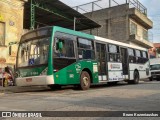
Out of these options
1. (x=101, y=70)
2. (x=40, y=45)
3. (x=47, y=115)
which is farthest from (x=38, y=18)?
(x=47, y=115)

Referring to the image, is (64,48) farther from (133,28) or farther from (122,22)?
(133,28)

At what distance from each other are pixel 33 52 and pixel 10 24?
325 inches

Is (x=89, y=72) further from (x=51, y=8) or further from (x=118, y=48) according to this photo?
(x=51, y=8)

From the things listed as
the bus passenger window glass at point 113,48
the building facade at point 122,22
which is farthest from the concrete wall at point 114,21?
the bus passenger window glass at point 113,48

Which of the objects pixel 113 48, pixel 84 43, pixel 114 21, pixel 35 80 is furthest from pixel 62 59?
pixel 114 21

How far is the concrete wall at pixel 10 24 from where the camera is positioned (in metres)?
20.5

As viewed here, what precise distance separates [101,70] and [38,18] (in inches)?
567

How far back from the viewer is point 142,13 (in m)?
39.2

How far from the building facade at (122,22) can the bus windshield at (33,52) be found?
2307 cm

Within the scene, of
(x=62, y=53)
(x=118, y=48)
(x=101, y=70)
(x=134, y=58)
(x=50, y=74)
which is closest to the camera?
(x=50, y=74)

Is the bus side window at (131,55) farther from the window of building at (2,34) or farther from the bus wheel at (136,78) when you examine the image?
the window of building at (2,34)

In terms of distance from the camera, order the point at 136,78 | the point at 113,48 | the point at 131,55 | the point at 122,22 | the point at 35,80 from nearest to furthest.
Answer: the point at 35,80 → the point at 113,48 → the point at 131,55 → the point at 136,78 → the point at 122,22

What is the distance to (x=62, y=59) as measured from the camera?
531 inches

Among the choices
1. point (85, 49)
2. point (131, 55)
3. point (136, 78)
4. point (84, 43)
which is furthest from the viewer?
point (136, 78)
